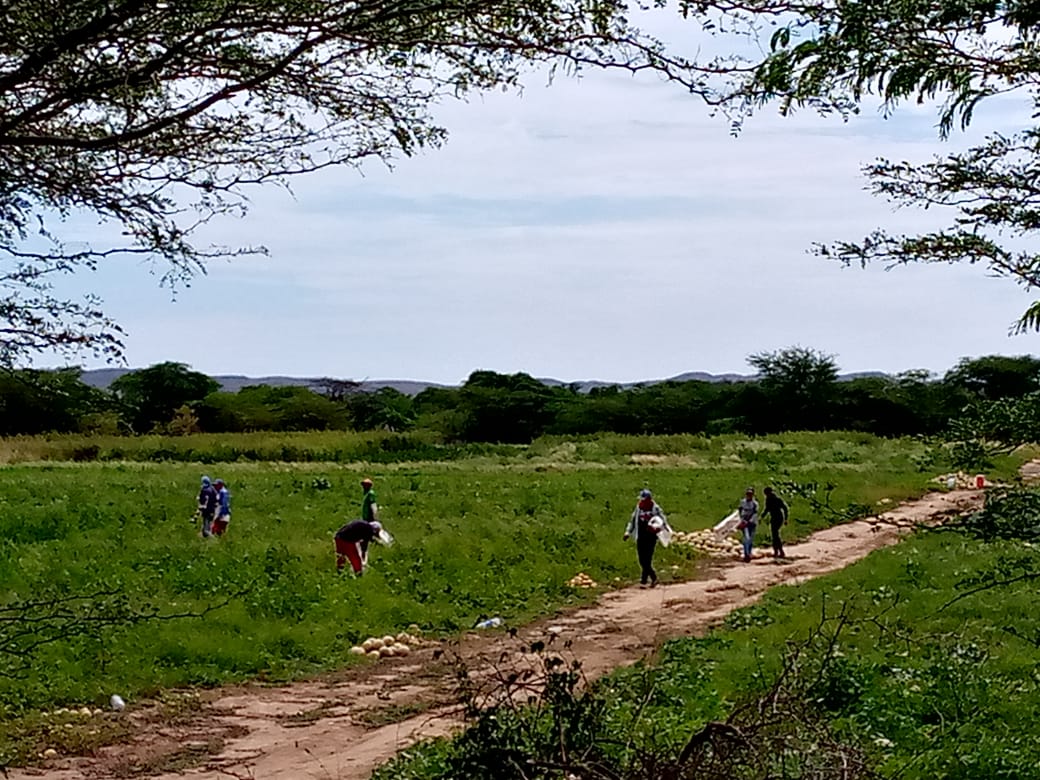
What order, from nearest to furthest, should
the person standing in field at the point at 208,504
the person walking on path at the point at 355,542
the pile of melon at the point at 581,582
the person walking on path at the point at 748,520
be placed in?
the person walking on path at the point at 355,542 → the pile of melon at the point at 581,582 → the person standing in field at the point at 208,504 → the person walking on path at the point at 748,520

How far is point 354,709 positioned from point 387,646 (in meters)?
2.18

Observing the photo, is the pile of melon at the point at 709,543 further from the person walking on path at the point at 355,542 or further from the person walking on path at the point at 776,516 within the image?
the person walking on path at the point at 355,542

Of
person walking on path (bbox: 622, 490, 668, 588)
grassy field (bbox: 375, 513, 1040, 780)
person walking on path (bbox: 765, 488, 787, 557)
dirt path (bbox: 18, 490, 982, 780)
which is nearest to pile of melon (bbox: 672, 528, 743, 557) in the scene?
person walking on path (bbox: 765, 488, 787, 557)

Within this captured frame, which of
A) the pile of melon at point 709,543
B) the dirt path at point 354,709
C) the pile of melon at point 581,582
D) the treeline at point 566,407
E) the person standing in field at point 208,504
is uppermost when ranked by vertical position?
the treeline at point 566,407

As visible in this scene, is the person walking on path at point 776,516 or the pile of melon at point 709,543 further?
the pile of melon at point 709,543

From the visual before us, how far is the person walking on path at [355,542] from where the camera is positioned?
15.2 metres

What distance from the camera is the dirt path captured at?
28.5ft

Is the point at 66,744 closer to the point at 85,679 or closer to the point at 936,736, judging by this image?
the point at 85,679

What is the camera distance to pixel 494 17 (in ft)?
11.5

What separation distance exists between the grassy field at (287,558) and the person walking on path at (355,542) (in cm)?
23

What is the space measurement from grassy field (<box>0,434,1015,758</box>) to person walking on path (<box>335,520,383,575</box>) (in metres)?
0.23

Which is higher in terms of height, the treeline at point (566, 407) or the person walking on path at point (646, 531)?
the treeline at point (566, 407)

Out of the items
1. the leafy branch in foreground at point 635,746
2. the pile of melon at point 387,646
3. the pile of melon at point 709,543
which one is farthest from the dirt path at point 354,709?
the pile of melon at point 709,543

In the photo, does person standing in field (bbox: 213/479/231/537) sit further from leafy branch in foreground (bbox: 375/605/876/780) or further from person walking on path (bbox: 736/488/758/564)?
leafy branch in foreground (bbox: 375/605/876/780)
